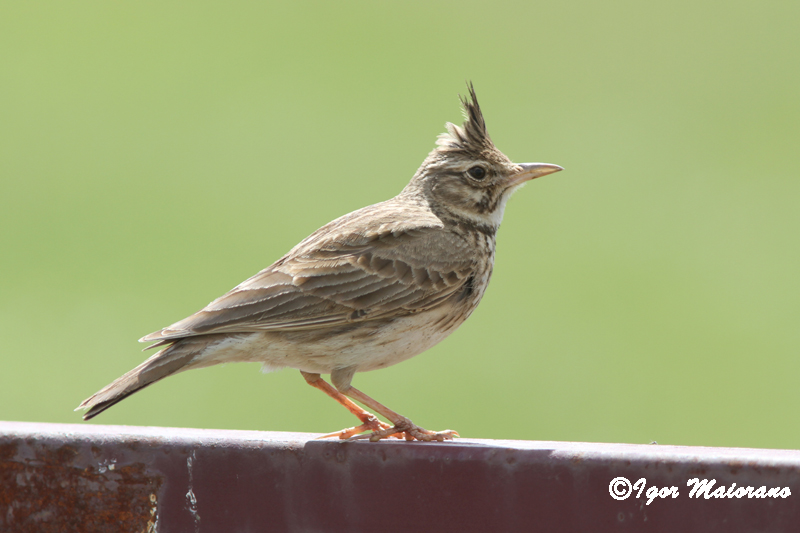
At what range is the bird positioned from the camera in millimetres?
5258

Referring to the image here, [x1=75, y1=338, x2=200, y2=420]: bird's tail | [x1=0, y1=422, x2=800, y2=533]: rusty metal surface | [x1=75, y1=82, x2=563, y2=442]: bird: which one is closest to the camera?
[x1=0, y1=422, x2=800, y2=533]: rusty metal surface

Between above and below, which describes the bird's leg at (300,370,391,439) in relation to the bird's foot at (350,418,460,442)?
above

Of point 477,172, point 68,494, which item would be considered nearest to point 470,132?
point 477,172

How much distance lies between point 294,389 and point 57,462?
30.1 ft

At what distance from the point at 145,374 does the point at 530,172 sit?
2.91 m

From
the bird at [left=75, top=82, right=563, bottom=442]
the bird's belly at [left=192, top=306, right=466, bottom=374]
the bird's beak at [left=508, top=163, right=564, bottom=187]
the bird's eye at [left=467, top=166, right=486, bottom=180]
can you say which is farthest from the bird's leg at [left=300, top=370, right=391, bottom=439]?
the bird's beak at [left=508, top=163, right=564, bottom=187]

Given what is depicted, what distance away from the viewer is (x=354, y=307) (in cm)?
557

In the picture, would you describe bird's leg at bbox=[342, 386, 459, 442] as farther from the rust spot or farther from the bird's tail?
the rust spot

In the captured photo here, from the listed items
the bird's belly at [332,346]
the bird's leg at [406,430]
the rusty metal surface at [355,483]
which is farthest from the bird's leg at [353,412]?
the rusty metal surface at [355,483]

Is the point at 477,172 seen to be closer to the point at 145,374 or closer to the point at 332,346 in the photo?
the point at 332,346

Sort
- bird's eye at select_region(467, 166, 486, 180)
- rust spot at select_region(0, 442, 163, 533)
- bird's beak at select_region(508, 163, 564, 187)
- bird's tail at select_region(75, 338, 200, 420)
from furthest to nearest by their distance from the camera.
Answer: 1. bird's eye at select_region(467, 166, 486, 180)
2. bird's beak at select_region(508, 163, 564, 187)
3. bird's tail at select_region(75, 338, 200, 420)
4. rust spot at select_region(0, 442, 163, 533)

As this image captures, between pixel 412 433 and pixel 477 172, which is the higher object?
pixel 477 172

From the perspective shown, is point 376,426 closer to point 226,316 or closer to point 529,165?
point 226,316

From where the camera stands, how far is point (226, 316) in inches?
208
